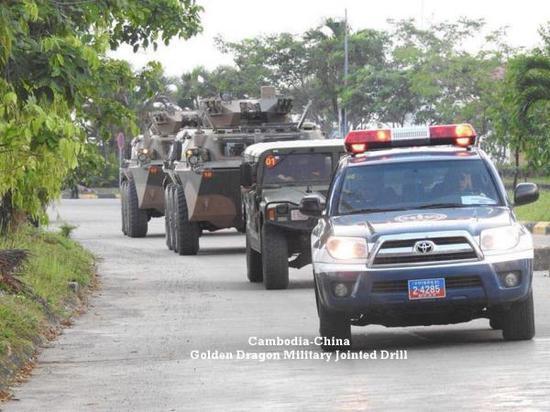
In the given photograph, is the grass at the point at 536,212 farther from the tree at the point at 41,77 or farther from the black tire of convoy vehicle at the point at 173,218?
the tree at the point at 41,77

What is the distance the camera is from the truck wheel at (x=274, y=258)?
73.4 feet

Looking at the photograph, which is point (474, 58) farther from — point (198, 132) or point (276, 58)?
point (198, 132)

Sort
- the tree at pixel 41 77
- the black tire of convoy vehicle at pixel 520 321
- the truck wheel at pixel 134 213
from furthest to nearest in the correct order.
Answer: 1. the truck wheel at pixel 134 213
2. the black tire of convoy vehicle at pixel 520 321
3. the tree at pixel 41 77

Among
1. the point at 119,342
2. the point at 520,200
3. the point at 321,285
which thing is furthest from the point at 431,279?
the point at 119,342

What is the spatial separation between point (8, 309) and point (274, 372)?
3.65 meters

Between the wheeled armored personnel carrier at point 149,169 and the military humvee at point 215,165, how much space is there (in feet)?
12.0

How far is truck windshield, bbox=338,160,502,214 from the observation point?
49.9 ft

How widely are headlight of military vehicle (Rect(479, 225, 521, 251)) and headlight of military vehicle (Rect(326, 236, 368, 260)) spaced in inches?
38.1

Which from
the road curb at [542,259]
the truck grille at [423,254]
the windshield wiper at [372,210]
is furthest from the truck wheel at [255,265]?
the truck grille at [423,254]

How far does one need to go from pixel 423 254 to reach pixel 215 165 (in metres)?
16.9

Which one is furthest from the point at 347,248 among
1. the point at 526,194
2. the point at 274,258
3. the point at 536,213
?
the point at 536,213

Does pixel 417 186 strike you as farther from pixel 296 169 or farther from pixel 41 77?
pixel 296 169

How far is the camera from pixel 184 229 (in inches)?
1235

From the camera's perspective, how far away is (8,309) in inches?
633
